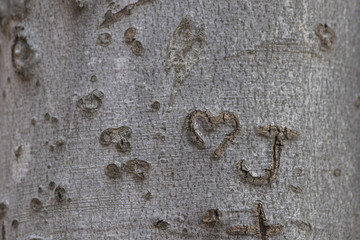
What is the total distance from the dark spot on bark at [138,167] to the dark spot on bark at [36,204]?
197 mm

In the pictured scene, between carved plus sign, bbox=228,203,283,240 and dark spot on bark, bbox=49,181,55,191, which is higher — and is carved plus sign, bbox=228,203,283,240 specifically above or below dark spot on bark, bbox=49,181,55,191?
below

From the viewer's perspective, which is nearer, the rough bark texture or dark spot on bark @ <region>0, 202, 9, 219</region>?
the rough bark texture

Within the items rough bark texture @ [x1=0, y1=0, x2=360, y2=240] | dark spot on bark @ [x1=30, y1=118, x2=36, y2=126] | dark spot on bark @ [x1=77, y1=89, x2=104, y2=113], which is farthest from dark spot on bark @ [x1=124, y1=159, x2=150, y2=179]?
dark spot on bark @ [x1=30, y1=118, x2=36, y2=126]

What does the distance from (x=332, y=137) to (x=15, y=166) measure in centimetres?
65

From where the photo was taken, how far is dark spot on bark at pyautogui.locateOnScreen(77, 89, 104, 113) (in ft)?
3.54

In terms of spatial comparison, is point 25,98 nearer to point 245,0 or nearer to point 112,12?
point 112,12

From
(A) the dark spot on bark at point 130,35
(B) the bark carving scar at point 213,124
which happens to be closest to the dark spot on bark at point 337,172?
(B) the bark carving scar at point 213,124

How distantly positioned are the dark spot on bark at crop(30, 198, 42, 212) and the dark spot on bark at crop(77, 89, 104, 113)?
0.66 feet

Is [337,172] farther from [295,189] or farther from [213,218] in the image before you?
[213,218]

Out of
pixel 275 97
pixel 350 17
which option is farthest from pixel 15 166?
pixel 350 17

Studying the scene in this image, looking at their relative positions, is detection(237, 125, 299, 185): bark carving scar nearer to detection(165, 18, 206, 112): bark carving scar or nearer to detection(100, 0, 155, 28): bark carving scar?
detection(165, 18, 206, 112): bark carving scar

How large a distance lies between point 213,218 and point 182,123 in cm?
18

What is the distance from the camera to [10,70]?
1.23 metres

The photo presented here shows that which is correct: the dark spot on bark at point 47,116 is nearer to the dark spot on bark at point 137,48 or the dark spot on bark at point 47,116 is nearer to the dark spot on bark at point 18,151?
the dark spot on bark at point 18,151
